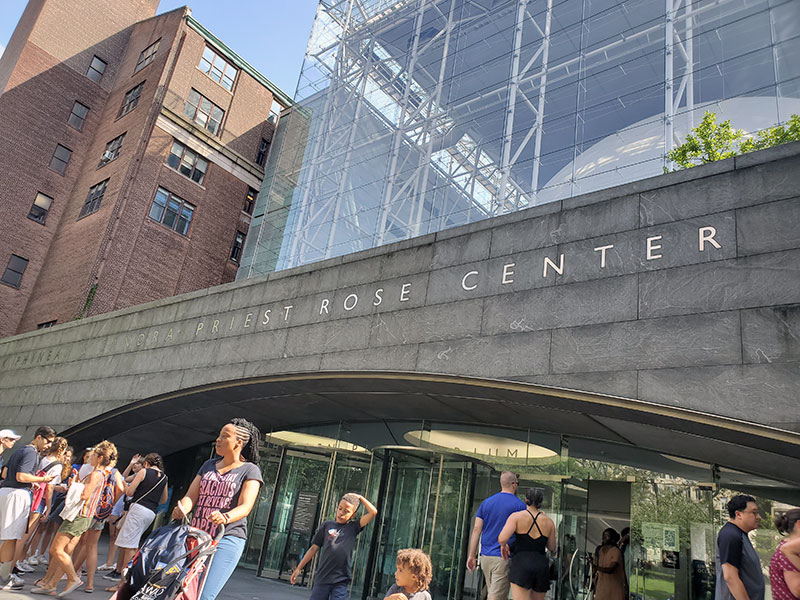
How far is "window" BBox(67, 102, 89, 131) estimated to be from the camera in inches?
1254

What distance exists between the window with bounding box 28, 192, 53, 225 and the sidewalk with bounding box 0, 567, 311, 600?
78.4ft

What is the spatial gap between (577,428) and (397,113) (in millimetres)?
23401

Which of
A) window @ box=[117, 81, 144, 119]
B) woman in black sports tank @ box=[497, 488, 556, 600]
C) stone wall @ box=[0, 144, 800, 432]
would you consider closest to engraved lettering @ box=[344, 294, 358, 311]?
stone wall @ box=[0, 144, 800, 432]

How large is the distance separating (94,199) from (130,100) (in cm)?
570

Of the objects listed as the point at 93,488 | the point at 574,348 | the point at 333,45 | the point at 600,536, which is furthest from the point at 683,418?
the point at 333,45

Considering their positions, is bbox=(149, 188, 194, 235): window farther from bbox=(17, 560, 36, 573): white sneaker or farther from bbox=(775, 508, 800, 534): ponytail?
bbox=(775, 508, 800, 534): ponytail

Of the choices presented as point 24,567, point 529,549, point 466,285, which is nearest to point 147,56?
point 24,567

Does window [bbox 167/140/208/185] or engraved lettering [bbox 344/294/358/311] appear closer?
engraved lettering [bbox 344/294/358/311]

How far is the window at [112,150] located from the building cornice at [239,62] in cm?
672

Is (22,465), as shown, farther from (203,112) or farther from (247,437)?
(203,112)

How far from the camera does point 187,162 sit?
99.8 feet

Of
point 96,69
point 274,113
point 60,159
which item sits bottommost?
point 60,159

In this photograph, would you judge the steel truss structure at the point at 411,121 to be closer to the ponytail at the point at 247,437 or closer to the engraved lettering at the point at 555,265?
the engraved lettering at the point at 555,265

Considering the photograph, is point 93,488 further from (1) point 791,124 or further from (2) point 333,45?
(2) point 333,45
